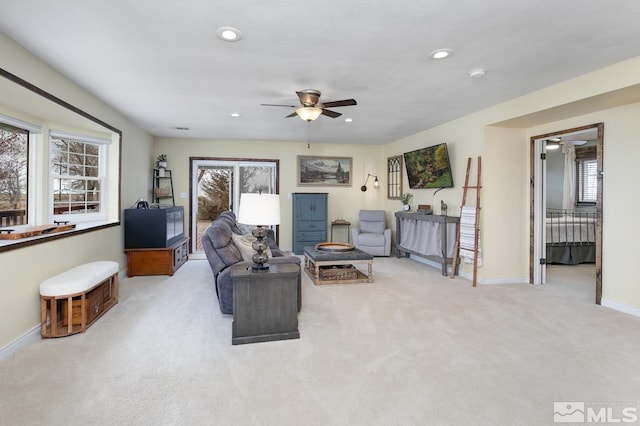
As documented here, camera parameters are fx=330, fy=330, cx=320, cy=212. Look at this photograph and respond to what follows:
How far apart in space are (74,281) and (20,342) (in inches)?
21.7

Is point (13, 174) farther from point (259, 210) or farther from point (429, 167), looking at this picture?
point (429, 167)

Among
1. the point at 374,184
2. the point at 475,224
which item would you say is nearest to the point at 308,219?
the point at 374,184

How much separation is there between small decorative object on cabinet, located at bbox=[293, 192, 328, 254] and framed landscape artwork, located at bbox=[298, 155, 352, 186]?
0.53 meters

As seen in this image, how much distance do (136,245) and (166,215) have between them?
613 mm

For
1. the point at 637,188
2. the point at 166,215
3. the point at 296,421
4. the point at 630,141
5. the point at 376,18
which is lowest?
the point at 296,421

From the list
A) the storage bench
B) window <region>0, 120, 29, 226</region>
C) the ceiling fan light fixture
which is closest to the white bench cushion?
the storage bench

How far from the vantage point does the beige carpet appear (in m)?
1.83

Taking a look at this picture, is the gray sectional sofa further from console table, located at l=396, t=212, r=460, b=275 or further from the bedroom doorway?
the bedroom doorway

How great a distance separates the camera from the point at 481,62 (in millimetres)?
2922

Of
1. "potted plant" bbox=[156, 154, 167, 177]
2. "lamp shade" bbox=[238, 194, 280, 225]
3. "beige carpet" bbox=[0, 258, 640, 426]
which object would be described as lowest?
"beige carpet" bbox=[0, 258, 640, 426]

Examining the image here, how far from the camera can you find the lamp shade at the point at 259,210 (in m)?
2.73

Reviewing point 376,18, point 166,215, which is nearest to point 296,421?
point 376,18

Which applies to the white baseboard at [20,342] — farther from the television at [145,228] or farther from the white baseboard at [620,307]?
the white baseboard at [620,307]

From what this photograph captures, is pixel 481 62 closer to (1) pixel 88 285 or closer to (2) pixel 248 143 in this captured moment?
(1) pixel 88 285
